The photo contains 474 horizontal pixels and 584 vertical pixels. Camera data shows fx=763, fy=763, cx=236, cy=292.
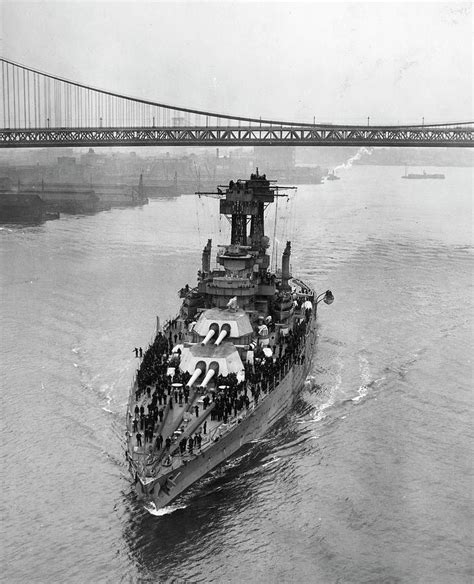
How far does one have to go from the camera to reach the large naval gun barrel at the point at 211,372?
1842 cm

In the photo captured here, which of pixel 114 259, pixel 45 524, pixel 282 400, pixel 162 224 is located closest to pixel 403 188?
pixel 162 224

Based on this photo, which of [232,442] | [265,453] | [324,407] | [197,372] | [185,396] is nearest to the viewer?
[232,442]

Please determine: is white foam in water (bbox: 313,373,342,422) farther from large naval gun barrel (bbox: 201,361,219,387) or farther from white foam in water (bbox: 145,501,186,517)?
white foam in water (bbox: 145,501,186,517)

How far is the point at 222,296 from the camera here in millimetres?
22906

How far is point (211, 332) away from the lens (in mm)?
19969

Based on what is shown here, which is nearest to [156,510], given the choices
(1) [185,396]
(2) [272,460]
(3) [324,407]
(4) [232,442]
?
(4) [232,442]

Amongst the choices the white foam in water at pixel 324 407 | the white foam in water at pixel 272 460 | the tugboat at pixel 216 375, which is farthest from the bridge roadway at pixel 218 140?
the white foam in water at pixel 272 460

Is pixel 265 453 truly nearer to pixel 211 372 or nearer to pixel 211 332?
pixel 211 372

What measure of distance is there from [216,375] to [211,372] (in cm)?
35

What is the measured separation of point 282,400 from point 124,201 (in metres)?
62.8

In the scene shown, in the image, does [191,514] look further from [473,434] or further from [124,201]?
[124,201]

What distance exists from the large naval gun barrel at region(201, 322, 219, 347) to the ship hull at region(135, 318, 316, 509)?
7.10 ft

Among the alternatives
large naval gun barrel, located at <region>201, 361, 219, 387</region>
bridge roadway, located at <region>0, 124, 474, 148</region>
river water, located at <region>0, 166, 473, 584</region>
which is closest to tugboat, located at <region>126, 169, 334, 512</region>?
large naval gun barrel, located at <region>201, 361, 219, 387</region>

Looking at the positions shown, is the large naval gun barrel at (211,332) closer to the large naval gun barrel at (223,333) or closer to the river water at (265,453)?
the large naval gun barrel at (223,333)
